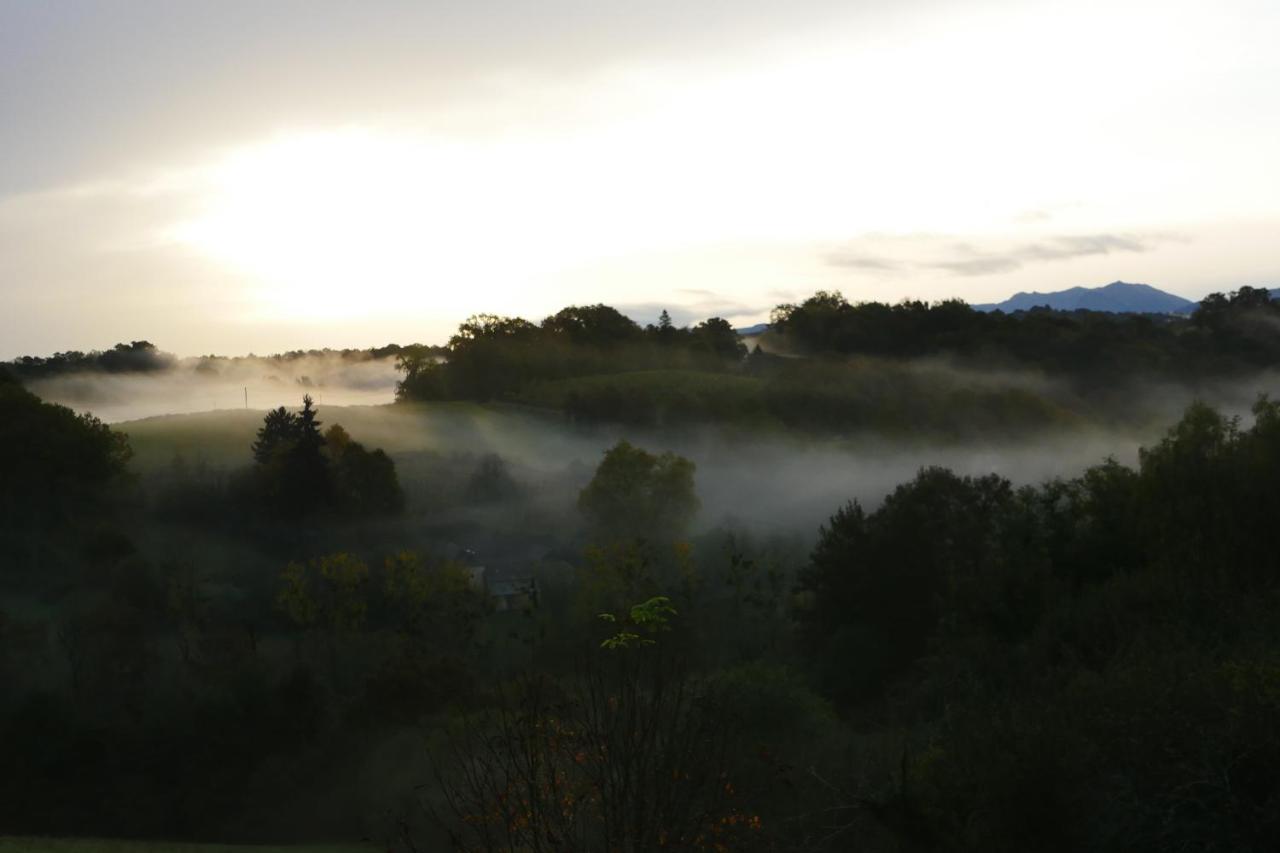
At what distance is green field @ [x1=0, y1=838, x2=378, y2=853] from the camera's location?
24.7m

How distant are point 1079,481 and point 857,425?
52.2 metres

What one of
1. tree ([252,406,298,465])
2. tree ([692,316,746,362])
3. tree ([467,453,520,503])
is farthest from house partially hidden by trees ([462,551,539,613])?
tree ([692,316,746,362])

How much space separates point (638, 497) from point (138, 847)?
35774 mm

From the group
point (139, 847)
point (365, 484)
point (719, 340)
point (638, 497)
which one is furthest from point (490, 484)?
point (719, 340)

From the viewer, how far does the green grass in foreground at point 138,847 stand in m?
24.7

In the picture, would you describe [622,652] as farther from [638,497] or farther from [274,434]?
[274,434]

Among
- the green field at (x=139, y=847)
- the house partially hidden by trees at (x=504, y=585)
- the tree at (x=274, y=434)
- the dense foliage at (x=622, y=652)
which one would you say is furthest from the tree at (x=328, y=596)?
the green field at (x=139, y=847)

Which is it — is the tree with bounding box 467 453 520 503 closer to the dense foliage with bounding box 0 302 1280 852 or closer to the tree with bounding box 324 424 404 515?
the dense foliage with bounding box 0 302 1280 852

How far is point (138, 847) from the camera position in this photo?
1041 inches

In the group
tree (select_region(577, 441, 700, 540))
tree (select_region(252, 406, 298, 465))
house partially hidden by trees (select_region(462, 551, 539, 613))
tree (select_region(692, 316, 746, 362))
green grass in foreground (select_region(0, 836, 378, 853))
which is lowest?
green grass in foreground (select_region(0, 836, 378, 853))

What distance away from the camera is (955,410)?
85.9 metres

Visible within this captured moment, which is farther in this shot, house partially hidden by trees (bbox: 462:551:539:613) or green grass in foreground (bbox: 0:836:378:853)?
house partially hidden by trees (bbox: 462:551:539:613)

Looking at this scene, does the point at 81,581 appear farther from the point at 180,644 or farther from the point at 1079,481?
the point at 1079,481

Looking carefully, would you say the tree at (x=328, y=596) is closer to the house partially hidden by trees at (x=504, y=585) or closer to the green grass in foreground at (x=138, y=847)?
the house partially hidden by trees at (x=504, y=585)
